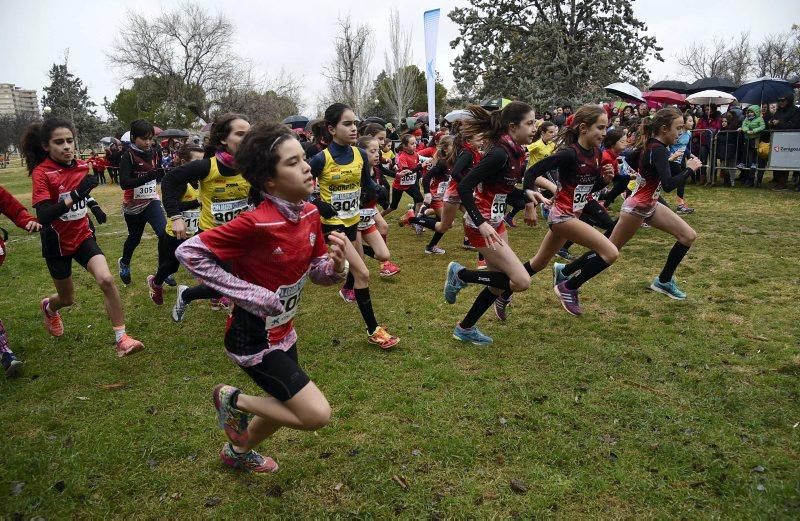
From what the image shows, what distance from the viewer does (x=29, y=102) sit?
11131cm

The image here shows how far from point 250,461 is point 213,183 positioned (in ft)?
9.73

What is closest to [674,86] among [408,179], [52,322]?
[408,179]

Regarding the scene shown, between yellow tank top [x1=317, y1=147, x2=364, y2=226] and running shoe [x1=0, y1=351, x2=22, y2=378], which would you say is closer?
running shoe [x1=0, y1=351, x2=22, y2=378]

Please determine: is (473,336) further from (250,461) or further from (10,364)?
(10,364)

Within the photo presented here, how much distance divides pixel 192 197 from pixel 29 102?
131536mm

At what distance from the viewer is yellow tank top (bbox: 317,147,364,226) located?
18.3 feet

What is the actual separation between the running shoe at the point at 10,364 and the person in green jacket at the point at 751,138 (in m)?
16.4

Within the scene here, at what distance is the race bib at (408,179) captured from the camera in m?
10.5

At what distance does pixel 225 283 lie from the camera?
257cm

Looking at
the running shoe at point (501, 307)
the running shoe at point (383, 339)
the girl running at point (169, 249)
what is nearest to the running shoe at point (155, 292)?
the girl running at point (169, 249)

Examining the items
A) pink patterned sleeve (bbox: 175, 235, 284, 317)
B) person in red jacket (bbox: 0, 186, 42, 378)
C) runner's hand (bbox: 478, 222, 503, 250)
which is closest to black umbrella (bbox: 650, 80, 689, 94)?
runner's hand (bbox: 478, 222, 503, 250)

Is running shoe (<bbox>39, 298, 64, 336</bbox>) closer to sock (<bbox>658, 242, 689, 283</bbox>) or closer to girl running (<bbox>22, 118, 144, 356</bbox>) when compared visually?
girl running (<bbox>22, 118, 144, 356</bbox>)

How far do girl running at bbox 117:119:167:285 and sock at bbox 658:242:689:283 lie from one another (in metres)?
6.05

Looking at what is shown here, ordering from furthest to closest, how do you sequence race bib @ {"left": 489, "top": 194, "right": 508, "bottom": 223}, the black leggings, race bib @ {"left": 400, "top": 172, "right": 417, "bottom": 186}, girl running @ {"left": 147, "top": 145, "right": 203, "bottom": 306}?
the black leggings, race bib @ {"left": 400, "top": 172, "right": 417, "bottom": 186}, girl running @ {"left": 147, "top": 145, "right": 203, "bottom": 306}, race bib @ {"left": 489, "top": 194, "right": 508, "bottom": 223}
